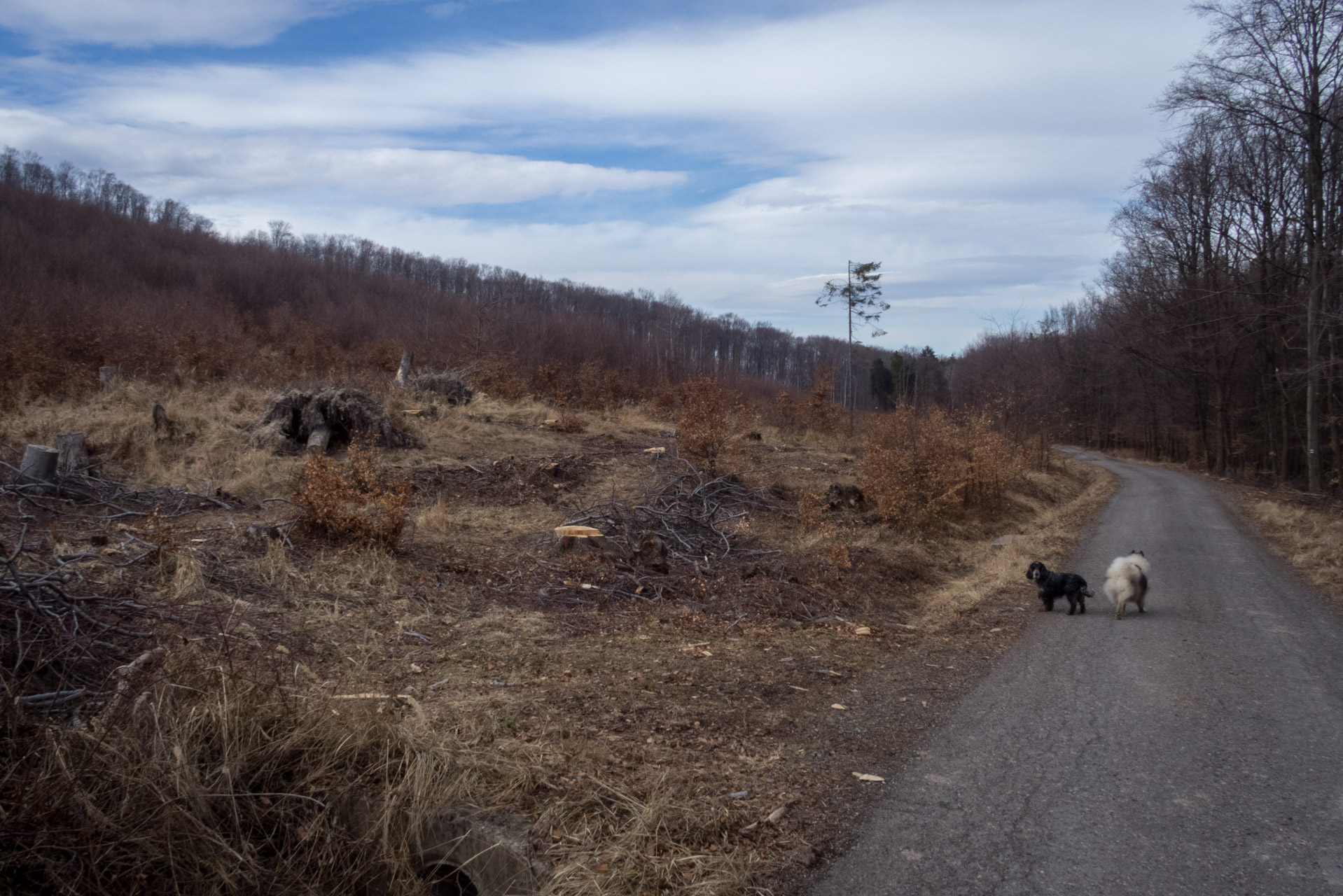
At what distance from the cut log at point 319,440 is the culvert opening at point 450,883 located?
9.93 m

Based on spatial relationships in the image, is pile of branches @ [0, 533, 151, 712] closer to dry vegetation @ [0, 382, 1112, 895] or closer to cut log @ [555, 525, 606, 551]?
dry vegetation @ [0, 382, 1112, 895]

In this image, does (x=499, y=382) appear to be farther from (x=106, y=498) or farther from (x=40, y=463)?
(x=40, y=463)

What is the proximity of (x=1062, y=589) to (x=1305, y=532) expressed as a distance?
925cm

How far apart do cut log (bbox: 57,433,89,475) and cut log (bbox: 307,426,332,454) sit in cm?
288

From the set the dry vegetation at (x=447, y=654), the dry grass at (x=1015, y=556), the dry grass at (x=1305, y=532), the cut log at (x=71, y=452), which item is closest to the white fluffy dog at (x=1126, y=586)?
the dry vegetation at (x=447, y=654)

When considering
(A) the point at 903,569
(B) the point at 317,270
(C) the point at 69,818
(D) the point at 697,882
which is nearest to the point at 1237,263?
(A) the point at 903,569

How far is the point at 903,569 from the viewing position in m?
10.8

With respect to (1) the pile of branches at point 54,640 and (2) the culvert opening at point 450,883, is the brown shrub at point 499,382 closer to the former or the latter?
(1) the pile of branches at point 54,640

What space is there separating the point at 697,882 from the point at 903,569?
8.13 meters

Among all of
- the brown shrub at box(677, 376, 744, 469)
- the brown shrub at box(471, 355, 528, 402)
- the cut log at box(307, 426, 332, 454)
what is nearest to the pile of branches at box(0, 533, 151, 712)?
the cut log at box(307, 426, 332, 454)

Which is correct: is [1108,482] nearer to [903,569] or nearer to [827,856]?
[903,569]

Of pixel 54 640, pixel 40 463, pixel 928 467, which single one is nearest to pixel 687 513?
pixel 928 467

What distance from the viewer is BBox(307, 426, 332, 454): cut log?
12.6 metres

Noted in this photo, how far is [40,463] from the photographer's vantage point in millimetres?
8922
